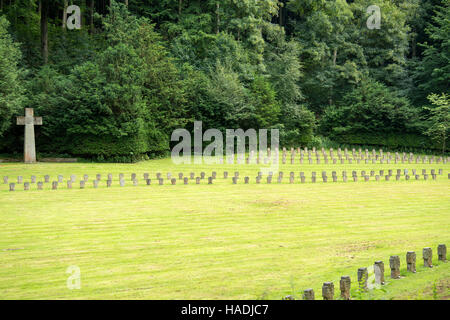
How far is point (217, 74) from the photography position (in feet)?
156

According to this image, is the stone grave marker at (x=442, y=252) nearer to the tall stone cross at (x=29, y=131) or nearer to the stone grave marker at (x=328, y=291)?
the stone grave marker at (x=328, y=291)

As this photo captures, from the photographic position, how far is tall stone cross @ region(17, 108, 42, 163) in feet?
113

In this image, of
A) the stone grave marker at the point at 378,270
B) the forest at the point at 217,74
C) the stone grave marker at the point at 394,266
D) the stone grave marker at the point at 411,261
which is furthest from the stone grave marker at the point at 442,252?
the forest at the point at 217,74

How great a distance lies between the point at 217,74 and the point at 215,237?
32.5 meters

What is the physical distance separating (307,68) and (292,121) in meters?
13.8

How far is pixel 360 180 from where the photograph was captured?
3081cm

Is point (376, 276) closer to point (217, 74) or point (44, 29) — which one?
point (217, 74)

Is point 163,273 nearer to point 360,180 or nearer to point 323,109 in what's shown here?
point 360,180

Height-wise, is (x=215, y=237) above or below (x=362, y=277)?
below

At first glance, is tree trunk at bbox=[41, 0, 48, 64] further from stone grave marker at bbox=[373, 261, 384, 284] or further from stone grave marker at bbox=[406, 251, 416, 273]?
stone grave marker at bbox=[373, 261, 384, 284]

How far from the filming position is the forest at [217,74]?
37531 millimetres

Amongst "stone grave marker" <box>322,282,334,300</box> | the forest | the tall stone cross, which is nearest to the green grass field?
"stone grave marker" <box>322,282,334,300</box>

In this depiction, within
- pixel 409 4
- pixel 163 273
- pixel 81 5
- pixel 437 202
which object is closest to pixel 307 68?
pixel 409 4

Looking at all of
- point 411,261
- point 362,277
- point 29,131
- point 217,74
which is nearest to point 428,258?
point 411,261
